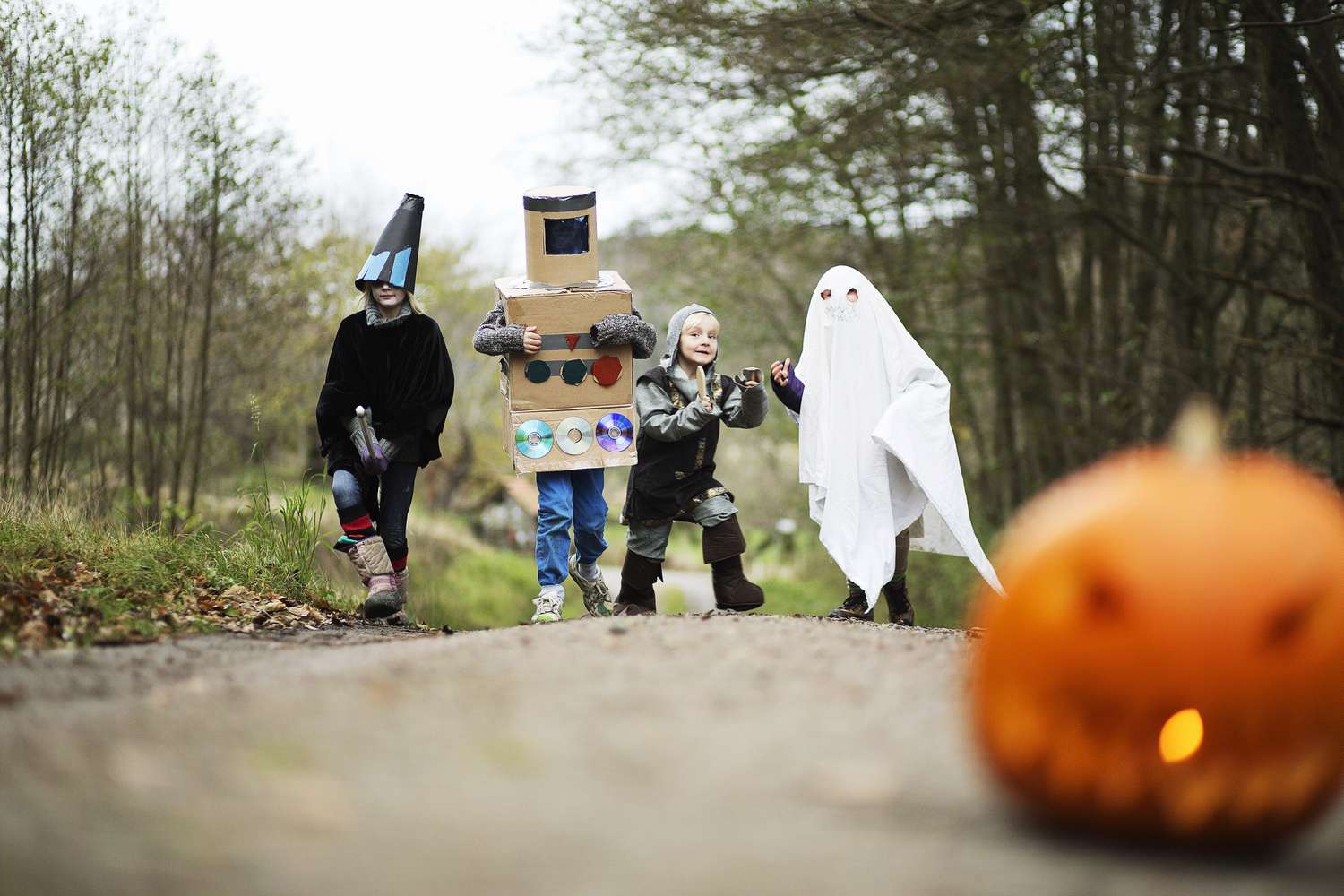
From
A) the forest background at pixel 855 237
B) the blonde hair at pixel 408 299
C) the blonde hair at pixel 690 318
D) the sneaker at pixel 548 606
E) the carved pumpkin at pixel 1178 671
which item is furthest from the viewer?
the forest background at pixel 855 237

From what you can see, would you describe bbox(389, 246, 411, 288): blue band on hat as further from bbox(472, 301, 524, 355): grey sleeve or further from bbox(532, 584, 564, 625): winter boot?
bbox(532, 584, 564, 625): winter boot

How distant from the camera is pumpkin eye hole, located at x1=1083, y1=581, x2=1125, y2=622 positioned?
311 cm

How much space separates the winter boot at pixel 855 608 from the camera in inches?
299

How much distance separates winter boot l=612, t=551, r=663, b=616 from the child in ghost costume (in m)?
1.03

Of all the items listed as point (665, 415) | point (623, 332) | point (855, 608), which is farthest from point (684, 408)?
point (855, 608)

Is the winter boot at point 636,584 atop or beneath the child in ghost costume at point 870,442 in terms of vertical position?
beneath

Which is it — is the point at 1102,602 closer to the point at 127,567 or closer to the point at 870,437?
the point at 870,437

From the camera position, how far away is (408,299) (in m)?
7.52

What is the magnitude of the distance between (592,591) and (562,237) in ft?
6.84

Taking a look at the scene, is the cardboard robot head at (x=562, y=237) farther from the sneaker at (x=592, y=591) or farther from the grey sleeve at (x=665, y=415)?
the sneaker at (x=592, y=591)

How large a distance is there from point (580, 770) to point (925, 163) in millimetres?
11883

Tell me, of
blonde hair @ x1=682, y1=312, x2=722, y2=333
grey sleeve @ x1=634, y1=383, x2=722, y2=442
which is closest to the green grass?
grey sleeve @ x1=634, y1=383, x2=722, y2=442

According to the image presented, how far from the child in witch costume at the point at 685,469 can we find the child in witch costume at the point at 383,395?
3.85ft

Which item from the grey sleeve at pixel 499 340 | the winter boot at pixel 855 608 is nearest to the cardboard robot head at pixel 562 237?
the grey sleeve at pixel 499 340
